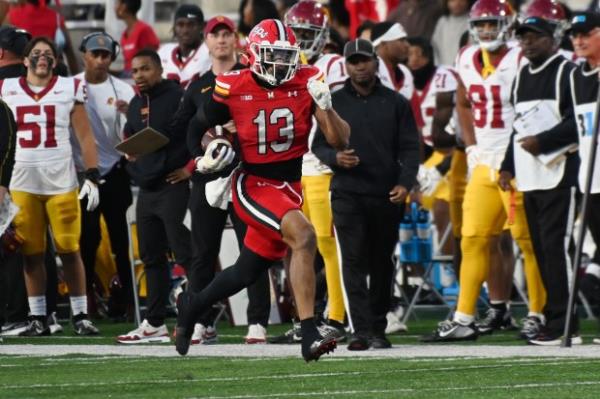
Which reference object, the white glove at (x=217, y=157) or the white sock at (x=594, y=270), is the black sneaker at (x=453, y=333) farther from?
the white glove at (x=217, y=157)

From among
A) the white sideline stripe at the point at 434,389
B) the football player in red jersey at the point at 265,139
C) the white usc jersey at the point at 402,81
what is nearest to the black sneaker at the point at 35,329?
the football player in red jersey at the point at 265,139

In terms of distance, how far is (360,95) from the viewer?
480 inches

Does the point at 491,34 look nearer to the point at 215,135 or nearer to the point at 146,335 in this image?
the point at 215,135

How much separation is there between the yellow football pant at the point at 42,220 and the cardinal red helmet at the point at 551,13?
12.0 feet

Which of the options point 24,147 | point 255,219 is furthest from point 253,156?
point 24,147

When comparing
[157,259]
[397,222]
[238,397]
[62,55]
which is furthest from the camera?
[62,55]

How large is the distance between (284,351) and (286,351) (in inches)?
0.6

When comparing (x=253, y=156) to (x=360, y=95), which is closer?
(x=253, y=156)

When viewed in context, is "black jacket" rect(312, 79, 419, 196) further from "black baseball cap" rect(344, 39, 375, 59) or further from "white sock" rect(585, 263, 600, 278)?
"white sock" rect(585, 263, 600, 278)

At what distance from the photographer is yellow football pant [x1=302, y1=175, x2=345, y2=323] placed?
12.9m

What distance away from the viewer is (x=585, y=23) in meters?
11.7

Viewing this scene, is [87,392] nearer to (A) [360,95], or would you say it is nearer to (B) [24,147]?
(A) [360,95]

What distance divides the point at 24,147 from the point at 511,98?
3631 millimetres

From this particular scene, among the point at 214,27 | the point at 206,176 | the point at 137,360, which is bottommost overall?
the point at 137,360
